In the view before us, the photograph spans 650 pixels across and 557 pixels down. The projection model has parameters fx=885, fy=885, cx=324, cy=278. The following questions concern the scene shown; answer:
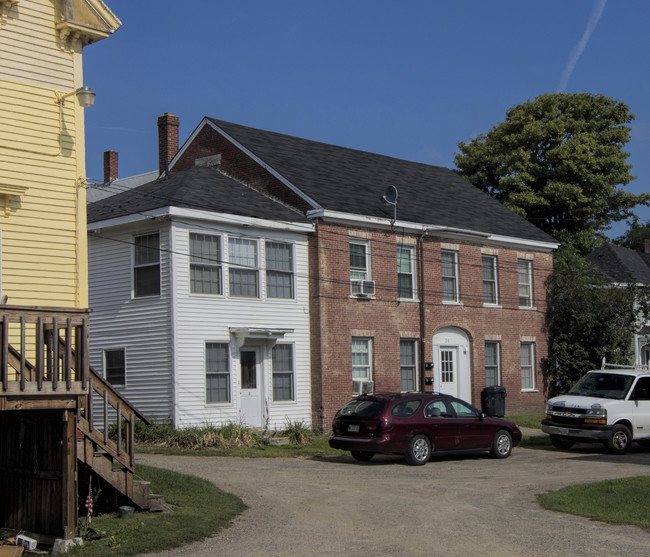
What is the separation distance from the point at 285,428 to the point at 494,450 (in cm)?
661

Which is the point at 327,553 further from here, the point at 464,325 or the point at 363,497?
the point at 464,325

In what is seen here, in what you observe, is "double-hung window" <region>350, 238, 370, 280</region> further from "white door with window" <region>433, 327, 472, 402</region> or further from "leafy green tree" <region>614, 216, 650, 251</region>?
"leafy green tree" <region>614, 216, 650, 251</region>

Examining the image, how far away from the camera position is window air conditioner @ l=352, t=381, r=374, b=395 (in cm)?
2627

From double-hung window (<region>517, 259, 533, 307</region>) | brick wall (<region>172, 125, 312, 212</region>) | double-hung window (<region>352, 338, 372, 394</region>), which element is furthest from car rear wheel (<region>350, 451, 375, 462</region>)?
double-hung window (<region>517, 259, 533, 307</region>)

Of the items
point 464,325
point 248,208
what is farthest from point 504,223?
point 248,208

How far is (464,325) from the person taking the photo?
29734 mm

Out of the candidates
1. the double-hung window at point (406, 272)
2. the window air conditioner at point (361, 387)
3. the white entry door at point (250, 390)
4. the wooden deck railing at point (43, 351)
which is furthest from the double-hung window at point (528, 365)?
the wooden deck railing at point (43, 351)

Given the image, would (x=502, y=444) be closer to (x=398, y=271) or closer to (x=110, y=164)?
(x=398, y=271)

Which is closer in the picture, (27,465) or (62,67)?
(27,465)

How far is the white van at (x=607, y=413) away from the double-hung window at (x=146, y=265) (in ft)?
35.0

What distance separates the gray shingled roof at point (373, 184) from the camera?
2745cm

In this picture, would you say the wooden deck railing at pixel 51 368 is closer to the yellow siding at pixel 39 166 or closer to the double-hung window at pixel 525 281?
the yellow siding at pixel 39 166

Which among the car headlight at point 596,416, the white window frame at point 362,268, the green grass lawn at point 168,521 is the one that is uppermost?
the white window frame at point 362,268

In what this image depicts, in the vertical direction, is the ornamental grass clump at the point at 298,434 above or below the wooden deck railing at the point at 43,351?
below
